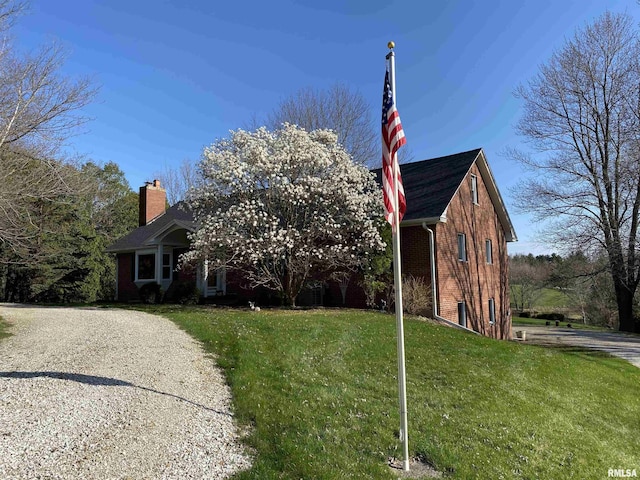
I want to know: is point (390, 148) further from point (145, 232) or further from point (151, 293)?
point (145, 232)

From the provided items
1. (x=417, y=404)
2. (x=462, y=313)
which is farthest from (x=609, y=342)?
(x=417, y=404)

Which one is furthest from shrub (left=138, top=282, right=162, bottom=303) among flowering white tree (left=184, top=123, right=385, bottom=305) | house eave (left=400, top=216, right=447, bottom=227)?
house eave (left=400, top=216, right=447, bottom=227)

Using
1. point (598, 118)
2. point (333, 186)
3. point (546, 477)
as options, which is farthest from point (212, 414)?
point (598, 118)

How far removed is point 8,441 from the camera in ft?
14.6

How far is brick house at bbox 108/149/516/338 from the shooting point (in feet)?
52.1

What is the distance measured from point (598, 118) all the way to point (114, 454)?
89.7 feet

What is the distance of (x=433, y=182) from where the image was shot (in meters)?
18.0

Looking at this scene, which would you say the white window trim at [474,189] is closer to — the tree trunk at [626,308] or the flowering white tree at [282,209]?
the flowering white tree at [282,209]

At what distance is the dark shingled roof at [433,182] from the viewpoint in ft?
52.9

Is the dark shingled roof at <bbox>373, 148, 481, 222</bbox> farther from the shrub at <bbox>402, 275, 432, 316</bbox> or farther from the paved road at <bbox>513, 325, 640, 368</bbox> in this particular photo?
the paved road at <bbox>513, 325, 640, 368</bbox>

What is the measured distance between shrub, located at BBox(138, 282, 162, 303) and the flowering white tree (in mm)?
6428

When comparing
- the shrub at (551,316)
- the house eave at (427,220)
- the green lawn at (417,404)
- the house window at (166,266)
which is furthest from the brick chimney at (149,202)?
the shrub at (551,316)

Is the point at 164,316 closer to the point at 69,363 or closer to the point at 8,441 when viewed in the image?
the point at 69,363

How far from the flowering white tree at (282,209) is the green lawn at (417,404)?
10.2 ft
